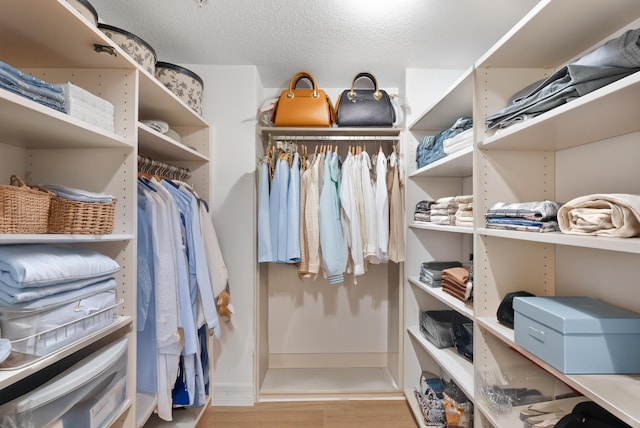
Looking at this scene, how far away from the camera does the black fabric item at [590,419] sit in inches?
35.1

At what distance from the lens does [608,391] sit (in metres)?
0.80

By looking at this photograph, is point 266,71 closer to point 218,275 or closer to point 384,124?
point 384,124

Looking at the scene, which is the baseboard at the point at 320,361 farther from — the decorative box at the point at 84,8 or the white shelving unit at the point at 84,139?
the decorative box at the point at 84,8

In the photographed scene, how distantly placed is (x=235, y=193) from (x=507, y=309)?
1.68m

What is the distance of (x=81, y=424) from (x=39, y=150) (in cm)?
102

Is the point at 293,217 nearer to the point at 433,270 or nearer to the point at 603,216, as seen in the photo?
the point at 433,270

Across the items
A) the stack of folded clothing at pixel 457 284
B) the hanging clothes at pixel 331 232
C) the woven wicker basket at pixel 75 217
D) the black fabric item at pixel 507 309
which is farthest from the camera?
the hanging clothes at pixel 331 232

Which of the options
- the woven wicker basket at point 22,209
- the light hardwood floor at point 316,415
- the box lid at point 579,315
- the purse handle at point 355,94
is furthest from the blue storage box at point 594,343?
the purse handle at point 355,94

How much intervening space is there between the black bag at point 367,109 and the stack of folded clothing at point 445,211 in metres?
0.70

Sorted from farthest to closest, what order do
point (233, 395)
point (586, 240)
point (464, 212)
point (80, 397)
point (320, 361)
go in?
1. point (320, 361)
2. point (233, 395)
3. point (464, 212)
4. point (80, 397)
5. point (586, 240)

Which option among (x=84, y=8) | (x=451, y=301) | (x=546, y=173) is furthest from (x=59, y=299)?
(x=546, y=173)

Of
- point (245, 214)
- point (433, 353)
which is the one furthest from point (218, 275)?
point (433, 353)

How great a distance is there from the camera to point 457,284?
1.58m

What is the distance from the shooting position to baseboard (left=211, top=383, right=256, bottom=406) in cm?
208
